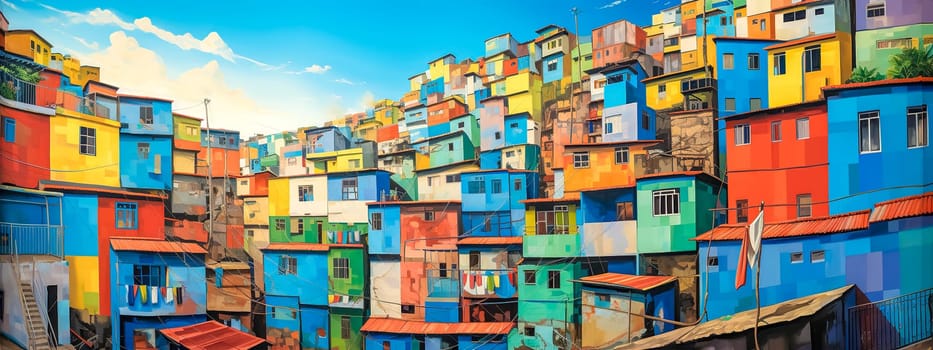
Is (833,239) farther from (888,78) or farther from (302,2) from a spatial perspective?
(302,2)

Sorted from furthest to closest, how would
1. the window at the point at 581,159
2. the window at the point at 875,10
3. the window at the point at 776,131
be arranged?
the window at the point at 581,159 → the window at the point at 776,131 → the window at the point at 875,10

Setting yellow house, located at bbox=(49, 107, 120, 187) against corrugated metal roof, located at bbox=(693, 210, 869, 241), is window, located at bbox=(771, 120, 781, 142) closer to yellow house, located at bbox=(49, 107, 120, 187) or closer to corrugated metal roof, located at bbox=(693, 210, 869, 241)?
corrugated metal roof, located at bbox=(693, 210, 869, 241)

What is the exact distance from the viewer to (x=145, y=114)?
847 centimetres

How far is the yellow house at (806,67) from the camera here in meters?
6.76

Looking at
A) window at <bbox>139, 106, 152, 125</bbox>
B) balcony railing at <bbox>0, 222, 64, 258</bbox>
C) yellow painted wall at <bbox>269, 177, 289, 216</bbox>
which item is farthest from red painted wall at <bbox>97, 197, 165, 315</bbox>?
yellow painted wall at <bbox>269, 177, 289, 216</bbox>

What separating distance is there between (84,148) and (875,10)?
34.6 feet

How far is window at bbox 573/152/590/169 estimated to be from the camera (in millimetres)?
8859

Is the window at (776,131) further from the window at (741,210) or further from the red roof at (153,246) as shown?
the red roof at (153,246)

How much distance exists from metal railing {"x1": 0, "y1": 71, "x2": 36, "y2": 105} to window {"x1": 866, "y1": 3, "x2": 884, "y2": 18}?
423 inches

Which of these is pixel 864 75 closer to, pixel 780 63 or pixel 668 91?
pixel 780 63

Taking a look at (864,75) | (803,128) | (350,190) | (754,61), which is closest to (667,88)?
(754,61)

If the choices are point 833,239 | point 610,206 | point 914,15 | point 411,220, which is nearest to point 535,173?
point 610,206

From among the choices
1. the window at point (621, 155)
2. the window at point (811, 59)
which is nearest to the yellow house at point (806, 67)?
the window at point (811, 59)

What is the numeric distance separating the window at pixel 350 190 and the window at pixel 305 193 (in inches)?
22.4
